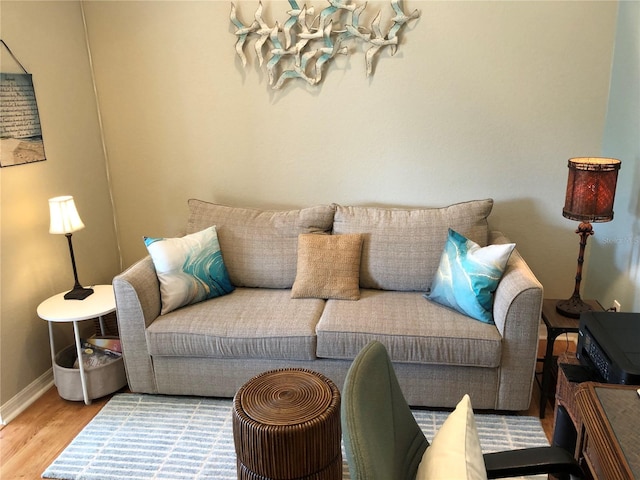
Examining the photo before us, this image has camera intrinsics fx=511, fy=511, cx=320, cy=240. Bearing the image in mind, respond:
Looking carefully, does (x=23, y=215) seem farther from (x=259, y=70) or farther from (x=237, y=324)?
(x=259, y=70)

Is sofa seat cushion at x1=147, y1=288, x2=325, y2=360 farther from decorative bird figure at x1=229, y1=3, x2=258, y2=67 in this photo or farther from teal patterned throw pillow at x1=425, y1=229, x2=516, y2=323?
decorative bird figure at x1=229, y1=3, x2=258, y2=67

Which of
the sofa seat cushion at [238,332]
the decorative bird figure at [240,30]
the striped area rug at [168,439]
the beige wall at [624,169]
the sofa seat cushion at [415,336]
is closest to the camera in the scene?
the striped area rug at [168,439]

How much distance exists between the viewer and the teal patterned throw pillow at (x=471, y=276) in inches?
93.9

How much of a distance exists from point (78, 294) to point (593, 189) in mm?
2602

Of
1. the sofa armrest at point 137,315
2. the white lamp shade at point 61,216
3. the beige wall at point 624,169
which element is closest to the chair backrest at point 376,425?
the sofa armrest at point 137,315

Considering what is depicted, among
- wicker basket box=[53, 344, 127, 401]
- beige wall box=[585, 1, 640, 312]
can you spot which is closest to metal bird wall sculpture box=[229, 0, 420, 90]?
beige wall box=[585, 1, 640, 312]

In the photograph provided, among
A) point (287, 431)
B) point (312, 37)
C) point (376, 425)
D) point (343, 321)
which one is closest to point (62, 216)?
point (343, 321)

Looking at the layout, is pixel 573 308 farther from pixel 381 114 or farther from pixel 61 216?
pixel 61 216

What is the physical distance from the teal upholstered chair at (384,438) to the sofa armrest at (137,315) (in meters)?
1.63

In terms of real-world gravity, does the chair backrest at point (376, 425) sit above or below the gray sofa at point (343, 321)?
above

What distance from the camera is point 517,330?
89.8 inches

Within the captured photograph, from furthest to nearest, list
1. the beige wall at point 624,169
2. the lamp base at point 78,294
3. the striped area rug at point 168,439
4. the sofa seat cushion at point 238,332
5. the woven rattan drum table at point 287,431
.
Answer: the lamp base at point 78,294, the beige wall at point 624,169, the sofa seat cushion at point 238,332, the striped area rug at point 168,439, the woven rattan drum table at point 287,431

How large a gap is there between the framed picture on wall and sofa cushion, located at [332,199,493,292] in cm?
173

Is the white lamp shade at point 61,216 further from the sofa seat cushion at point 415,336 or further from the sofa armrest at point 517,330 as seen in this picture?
the sofa armrest at point 517,330
